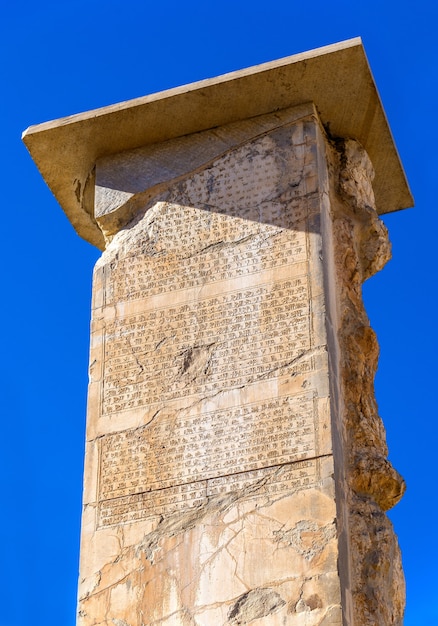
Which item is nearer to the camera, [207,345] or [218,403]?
[218,403]

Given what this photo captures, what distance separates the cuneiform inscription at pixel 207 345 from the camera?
7.50 metres

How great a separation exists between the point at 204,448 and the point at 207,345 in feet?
2.10

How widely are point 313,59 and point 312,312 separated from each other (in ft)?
5.40

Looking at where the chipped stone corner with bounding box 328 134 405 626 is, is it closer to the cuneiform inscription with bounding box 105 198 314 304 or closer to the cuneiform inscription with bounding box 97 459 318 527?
the cuneiform inscription with bounding box 97 459 318 527

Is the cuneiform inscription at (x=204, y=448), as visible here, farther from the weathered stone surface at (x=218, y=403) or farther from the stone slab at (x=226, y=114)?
the stone slab at (x=226, y=114)

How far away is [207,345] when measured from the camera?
768 centimetres

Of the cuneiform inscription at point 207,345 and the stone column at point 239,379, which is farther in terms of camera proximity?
the cuneiform inscription at point 207,345

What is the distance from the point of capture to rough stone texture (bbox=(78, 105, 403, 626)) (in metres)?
6.96

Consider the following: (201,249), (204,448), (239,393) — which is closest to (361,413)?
(239,393)

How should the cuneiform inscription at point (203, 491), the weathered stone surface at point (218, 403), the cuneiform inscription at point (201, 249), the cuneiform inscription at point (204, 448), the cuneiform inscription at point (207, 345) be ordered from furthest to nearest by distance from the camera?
the cuneiform inscription at point (201, 249) → the cuneiform inscription at point (207, 345) → the cuneiform inscription at point (204, 448) → the cuneiform inscription at point (203, 491) → the weathered stone surface at point (218, 403)

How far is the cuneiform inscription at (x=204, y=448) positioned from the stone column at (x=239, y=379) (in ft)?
0.04

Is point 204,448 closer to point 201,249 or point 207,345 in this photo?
point 207,345

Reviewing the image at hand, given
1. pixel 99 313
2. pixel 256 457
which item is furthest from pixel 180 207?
pixel 256 457

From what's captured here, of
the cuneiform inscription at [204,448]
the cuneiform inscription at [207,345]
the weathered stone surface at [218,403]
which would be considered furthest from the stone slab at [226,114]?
the cuneiform inscription at [204,448]
